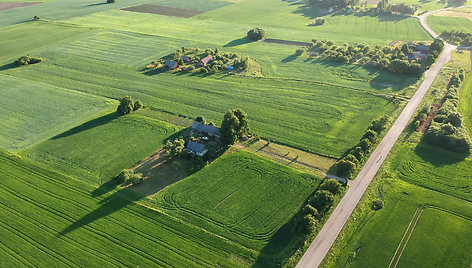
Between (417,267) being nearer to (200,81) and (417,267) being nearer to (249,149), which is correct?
(249,149)

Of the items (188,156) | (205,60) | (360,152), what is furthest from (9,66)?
(360,152)

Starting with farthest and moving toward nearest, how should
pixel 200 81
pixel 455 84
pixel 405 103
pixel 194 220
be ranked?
pixel 200 81
pixel 455 84
pixel 405 103
pixel 194 220

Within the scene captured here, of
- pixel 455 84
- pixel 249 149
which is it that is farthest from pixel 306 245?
pixel 455 84

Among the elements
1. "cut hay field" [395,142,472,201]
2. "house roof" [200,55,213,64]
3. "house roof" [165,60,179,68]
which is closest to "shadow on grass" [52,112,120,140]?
"house roof" [165,60,179,68]

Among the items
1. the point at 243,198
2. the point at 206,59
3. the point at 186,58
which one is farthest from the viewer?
the point at 186,58

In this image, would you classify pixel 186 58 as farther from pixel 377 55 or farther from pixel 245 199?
pixel 245 199

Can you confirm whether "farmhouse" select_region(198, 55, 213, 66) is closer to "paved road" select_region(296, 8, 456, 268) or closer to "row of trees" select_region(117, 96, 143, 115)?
"row of trees" select_region(117, 96, 143, 115)

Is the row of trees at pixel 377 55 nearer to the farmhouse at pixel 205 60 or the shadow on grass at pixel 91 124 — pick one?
the farmhouse at pixel 205 60
